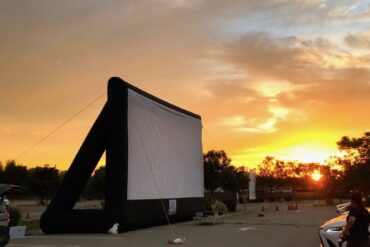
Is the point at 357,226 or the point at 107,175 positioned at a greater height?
the point at 107,175

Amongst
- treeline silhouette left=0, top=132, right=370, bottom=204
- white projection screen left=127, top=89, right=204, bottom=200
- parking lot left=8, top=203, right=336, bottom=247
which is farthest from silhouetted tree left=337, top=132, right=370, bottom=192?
parking lot left=8, top=203, right=336, bottom=247

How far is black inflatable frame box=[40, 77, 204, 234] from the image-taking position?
20.1 m

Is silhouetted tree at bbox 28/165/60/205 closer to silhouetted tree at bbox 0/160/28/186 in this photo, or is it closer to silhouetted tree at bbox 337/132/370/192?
silhouetted tree at bbox 0/160/28/186

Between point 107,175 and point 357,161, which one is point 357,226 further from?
point 357,161

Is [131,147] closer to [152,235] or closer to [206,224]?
[152,235]

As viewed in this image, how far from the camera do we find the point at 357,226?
7.31 meters

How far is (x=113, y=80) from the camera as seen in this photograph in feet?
69.8

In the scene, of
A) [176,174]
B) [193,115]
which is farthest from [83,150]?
[193,115]

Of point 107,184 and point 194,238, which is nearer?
point 194,238

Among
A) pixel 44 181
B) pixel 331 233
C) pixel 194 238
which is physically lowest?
pixel 194 238

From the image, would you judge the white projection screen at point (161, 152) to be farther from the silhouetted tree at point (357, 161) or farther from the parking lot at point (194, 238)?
the silhouetted tree at point (357, 161)

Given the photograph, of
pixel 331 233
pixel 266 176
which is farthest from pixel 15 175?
pixel 331 233

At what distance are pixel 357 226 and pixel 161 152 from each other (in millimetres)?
17479

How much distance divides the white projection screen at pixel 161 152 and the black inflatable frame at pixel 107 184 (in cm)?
49
